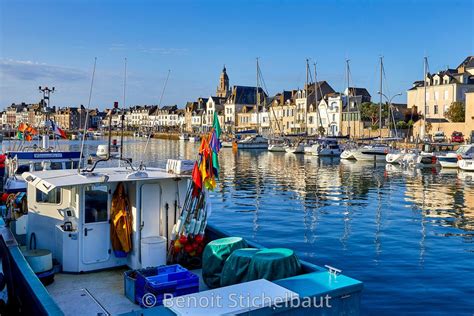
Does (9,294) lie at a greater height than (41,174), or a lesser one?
lesser

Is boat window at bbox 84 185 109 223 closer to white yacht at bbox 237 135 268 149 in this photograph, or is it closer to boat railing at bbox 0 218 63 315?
boat railing at bbox 0 218 63 315

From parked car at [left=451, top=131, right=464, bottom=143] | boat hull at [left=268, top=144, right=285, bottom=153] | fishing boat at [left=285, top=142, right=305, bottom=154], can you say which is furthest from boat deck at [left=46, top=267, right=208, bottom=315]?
boat hull at [left=268, top=144, right=285, bottom=153]

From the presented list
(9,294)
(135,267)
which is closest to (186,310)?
(135,267)

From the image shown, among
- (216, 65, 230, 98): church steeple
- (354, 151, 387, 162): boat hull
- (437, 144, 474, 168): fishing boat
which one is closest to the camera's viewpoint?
(437, 144, 474, 168): fishing boat

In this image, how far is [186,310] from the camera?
20.1 feet

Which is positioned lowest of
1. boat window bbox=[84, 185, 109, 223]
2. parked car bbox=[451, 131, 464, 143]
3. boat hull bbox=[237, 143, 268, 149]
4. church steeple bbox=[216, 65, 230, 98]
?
boat window bbox=[84, 185, 109, 223]

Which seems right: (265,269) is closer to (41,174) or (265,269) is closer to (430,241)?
(41,174)

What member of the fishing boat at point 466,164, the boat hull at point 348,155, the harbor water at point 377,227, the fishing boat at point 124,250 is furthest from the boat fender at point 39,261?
the boat hull at point 348,155

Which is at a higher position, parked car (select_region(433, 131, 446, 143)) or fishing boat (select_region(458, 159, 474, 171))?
parked car (select_region(433, 131, 446, 143))

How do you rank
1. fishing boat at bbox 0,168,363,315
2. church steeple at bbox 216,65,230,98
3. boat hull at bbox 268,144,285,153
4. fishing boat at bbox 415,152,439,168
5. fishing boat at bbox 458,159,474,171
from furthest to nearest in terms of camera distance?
church steeple at bbox 216,65,230,98
boat hull at bbox 268,144,285,153
fishing boat at bbox 415,152,439,168
fishing boat at bbox 458,159,474,171
fishing boat at bbox 0,168,363,315

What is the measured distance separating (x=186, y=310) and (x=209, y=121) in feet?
528

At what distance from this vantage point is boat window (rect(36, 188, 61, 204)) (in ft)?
33.5

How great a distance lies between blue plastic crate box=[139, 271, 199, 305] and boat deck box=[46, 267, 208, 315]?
55cm

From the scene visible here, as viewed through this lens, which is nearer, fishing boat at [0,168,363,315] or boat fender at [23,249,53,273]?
fishing boat at [0,168,363,315]
